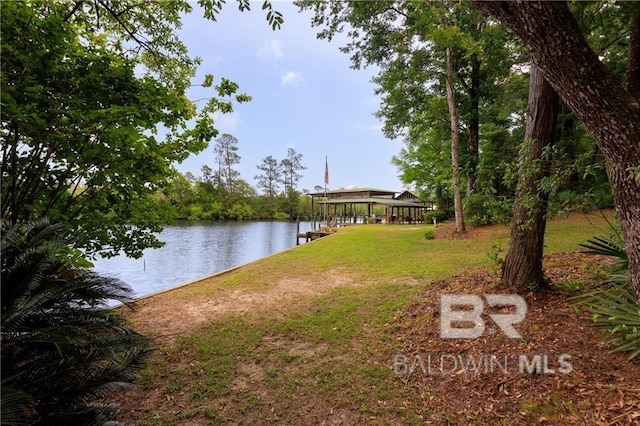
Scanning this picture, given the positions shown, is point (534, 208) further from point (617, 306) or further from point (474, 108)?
point (474, 108)

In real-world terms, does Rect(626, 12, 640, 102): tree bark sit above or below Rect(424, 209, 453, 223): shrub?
above

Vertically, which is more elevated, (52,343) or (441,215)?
(441,215)

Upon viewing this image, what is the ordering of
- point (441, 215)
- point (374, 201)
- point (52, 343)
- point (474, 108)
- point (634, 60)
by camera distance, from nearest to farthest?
1. point (52, 343)
2. point (634, 60)
3. point (474, 108)
4. point (441, 215)
5. point (374, 201)

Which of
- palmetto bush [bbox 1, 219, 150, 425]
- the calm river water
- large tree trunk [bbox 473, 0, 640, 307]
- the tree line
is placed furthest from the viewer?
the tree line

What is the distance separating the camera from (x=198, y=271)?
11.8m

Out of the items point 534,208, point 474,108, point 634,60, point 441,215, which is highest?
point 474,108

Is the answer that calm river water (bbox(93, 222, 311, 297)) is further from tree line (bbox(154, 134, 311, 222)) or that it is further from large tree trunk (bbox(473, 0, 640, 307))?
tree line (bbox(154, 134, 311, 222))

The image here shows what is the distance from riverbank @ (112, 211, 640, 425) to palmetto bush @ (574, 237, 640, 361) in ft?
0.49

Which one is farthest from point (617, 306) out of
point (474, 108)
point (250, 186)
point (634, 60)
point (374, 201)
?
point (250, 186)

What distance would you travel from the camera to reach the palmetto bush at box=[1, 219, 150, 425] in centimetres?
161

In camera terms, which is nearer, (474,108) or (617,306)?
(617,306)

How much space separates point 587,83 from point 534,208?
165 cm

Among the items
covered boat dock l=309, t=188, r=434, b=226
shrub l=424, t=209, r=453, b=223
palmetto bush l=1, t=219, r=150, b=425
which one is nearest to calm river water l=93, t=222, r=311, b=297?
palmetto bush l=1, t=219, r=150, b=425

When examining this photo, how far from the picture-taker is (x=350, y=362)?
10.0 feet
